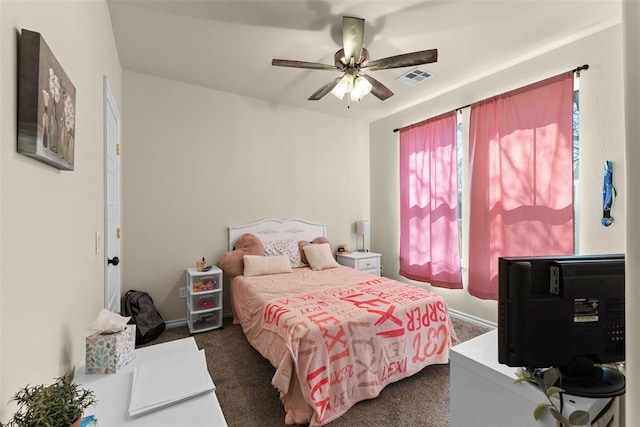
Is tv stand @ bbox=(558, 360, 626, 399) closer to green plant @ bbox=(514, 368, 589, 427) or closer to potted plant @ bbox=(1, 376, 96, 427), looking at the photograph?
green plant @ bbox=(514, 368, 589, 427)

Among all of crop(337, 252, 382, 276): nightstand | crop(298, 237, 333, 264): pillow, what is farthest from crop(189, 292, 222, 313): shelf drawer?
crop(337, 252, 382, 276): nightstand

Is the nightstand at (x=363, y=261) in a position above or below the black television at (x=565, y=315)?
below

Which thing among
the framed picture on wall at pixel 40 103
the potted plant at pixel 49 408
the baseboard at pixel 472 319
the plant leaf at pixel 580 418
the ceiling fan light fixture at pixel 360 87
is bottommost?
the baseboard at pixel 472 319

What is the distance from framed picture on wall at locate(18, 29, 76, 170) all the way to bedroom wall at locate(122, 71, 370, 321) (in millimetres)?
2353

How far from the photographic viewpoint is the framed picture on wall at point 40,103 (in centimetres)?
71

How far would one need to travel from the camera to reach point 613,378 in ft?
3.04

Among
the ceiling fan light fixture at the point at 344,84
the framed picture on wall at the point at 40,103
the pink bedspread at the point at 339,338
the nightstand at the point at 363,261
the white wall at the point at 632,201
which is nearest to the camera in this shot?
the white wall at the point at 632,201

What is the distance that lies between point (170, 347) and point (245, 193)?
2.49m

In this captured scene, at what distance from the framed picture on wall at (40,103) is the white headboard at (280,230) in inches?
103

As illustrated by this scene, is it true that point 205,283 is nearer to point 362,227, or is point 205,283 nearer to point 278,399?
point 278,399

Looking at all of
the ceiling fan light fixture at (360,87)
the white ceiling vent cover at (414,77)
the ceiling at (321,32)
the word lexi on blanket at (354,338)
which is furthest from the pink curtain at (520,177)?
the ceiling fan light fixture at (360,87)

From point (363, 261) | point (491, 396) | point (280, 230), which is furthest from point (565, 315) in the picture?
point (280, 230)

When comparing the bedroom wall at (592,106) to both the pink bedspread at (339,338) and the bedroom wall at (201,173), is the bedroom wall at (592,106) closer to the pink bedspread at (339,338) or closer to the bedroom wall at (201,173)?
the pink bedspread at (339,338)

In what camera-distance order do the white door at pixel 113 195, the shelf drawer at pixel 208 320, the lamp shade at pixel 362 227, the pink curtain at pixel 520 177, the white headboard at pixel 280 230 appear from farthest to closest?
the lamp shade at pixel 362 227 → the white headboard at pixel 280 230 → the shelf drawer at pixel 208 320 → the pink curtain at pixel 520 177 → the white door at pixel 113 195
